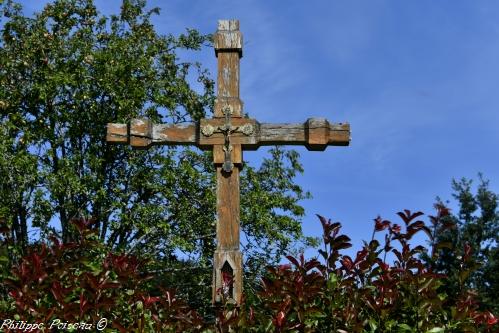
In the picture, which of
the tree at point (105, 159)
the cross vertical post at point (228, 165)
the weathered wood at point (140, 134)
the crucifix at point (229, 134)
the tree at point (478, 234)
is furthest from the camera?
the tree at point (478, 234)

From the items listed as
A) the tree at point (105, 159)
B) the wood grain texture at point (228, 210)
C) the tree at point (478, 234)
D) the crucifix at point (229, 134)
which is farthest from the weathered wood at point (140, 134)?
the tree at point (478, 234)

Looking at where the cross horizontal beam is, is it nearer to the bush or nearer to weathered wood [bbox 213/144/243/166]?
weathered wood [bbox 213/144/243/166]

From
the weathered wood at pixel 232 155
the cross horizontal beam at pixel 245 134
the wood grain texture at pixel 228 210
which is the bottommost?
the wood grain texture at pixel 228 210

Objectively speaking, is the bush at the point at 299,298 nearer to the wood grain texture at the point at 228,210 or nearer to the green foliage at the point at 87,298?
the green foliage at the point at 87,298

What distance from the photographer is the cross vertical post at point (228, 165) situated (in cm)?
555

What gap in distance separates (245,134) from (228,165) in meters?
0.36

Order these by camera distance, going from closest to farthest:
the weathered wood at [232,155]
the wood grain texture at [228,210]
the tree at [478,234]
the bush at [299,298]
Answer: the bush at [299,298] < the wood grain texture at [228,210] < the weathered wood at [232,155] < the tree at [478,234]

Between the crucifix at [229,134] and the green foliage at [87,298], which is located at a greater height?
the crucifix at [229,134]

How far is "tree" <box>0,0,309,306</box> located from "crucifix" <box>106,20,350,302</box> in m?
8.70

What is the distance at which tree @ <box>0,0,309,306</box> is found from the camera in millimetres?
15461

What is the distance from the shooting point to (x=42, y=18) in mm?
17234

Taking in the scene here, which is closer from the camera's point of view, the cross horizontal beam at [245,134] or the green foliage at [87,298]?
the green foliage at [87,298]

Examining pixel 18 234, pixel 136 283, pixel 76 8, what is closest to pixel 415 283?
pixel 136 283

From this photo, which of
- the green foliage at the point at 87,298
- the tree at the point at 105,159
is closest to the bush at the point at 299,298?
the green foliage at the point at 87,298
